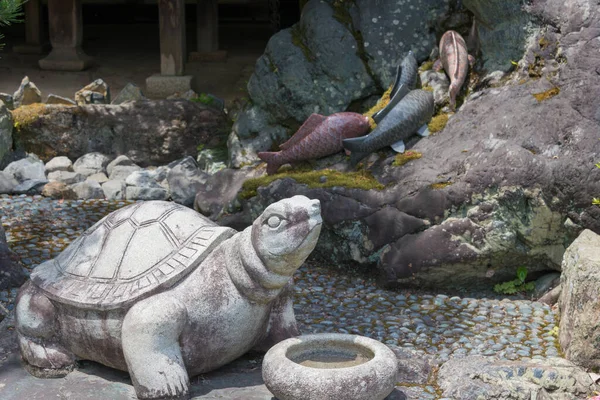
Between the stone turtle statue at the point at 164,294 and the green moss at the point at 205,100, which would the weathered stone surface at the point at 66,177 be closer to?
the green moss at the point at 205,100

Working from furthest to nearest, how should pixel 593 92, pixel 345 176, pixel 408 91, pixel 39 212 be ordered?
1. pixel 39 212
2. pixel 408 91
3. pixel 345 176
4. pixel 593 92

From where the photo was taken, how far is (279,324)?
4.76 meters

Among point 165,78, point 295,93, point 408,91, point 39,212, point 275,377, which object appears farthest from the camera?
point 165,78

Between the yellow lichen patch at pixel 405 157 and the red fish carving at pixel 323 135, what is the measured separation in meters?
0.62

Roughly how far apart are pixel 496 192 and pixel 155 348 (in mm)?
3146

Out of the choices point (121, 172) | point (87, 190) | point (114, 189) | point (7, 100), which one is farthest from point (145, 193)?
point (7, 100)

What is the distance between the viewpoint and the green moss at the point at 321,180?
682 centimetres

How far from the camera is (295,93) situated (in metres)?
8.75

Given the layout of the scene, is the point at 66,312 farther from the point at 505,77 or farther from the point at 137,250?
the point at 505,77

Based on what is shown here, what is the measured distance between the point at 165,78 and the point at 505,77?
19.3ft

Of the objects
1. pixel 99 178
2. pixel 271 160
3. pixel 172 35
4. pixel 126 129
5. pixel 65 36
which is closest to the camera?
pixel 271 160

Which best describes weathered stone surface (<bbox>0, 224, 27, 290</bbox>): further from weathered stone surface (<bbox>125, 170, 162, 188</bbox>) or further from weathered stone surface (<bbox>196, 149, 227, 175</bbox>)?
weathered stone surface (<bbox>196, 149, 227, 175</bbox>)

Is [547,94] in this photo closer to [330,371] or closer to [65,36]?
[330,371]

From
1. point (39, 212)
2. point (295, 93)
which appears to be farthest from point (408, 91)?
point (39, 212)
